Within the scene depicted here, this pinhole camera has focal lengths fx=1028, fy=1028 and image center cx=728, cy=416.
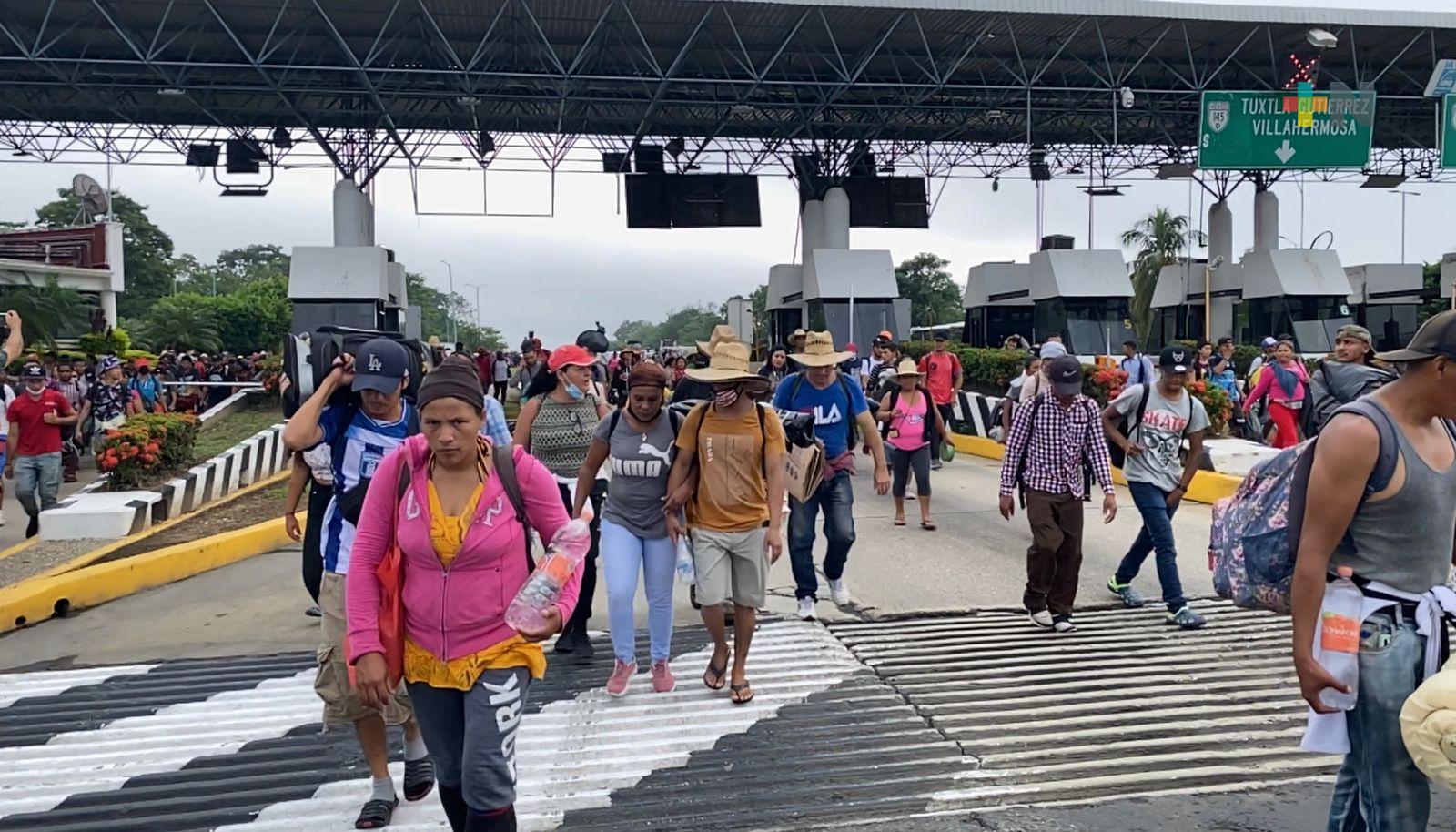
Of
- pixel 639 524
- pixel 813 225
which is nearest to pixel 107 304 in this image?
pixel 813 225

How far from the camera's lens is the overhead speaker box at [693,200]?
2902 cm

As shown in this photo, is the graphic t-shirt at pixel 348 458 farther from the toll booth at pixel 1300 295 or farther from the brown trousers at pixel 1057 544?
the toll booth at pixel 1300 295

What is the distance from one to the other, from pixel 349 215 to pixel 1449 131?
80.7 ft

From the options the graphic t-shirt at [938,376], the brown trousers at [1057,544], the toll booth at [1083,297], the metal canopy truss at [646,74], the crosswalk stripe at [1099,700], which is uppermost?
the metal canopy truss at [646,74]

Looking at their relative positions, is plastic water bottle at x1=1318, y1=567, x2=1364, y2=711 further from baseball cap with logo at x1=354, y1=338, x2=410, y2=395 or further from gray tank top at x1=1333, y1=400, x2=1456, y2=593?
baseball cap with logo at x1=354, y1=338, x2=410, y2=395

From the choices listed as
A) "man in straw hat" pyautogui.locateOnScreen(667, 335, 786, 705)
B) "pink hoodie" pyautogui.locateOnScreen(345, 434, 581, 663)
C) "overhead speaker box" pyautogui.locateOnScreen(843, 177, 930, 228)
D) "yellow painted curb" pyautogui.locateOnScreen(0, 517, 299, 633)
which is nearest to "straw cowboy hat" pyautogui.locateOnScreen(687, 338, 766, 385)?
"man in straw hat" pyautogui.locateOnScreen(667, 335, 786, 705)

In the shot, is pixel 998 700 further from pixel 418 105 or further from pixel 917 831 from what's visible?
pixel 418 105

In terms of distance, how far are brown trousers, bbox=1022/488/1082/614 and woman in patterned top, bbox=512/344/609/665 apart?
2.47 metres

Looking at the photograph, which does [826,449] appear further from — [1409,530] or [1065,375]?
[1409,530]

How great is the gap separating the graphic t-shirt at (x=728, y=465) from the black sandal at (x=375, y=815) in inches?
72.5

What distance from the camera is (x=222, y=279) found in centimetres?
9062

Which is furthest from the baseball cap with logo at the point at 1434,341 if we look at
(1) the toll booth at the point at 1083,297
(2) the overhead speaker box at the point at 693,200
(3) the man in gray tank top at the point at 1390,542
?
(2) the overhead speaker box at the point at 693,200

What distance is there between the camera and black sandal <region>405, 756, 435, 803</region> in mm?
3748

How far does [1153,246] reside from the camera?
42312 millimetres
